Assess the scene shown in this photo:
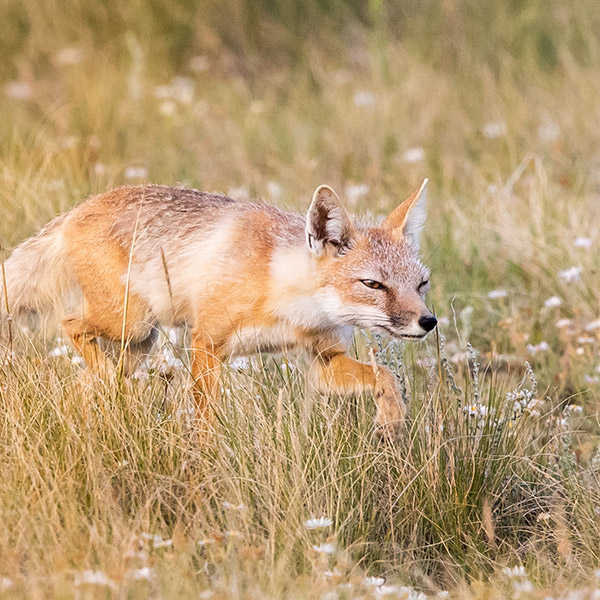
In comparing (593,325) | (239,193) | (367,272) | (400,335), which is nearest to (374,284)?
(367,272)

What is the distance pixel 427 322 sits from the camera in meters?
4.59

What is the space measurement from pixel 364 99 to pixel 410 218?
19.8ft

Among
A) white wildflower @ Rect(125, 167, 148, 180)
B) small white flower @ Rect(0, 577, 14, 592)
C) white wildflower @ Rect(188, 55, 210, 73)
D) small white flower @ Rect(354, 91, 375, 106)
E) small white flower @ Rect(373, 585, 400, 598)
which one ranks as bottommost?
small white flower @ Rect(373, 585, 400, 598)

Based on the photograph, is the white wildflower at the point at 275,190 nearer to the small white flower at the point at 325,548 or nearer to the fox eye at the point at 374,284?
the fox eye at the point at 374,284

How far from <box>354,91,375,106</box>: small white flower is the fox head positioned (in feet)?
19.5

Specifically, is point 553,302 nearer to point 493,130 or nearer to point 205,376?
point 205,376

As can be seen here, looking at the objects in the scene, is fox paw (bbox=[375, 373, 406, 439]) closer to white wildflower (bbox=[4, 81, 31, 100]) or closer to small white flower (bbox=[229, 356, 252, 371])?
small white flower (bbox=[229, 356, 252, 371])

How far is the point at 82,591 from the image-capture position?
3295mm

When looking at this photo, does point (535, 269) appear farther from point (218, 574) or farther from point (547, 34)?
point (547, 34)


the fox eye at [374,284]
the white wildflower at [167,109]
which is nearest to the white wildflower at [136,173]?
the white wildflower at [167,109]

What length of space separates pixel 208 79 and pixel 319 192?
7847 millimetres

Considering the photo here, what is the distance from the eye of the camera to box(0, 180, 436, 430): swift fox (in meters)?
4.80

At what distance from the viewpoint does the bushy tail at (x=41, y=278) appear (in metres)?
5.57

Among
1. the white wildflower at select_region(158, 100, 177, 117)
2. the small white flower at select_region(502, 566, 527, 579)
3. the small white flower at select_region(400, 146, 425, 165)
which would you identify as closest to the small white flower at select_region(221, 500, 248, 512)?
the small white flower at select_region(502, 566, 527, 579)
